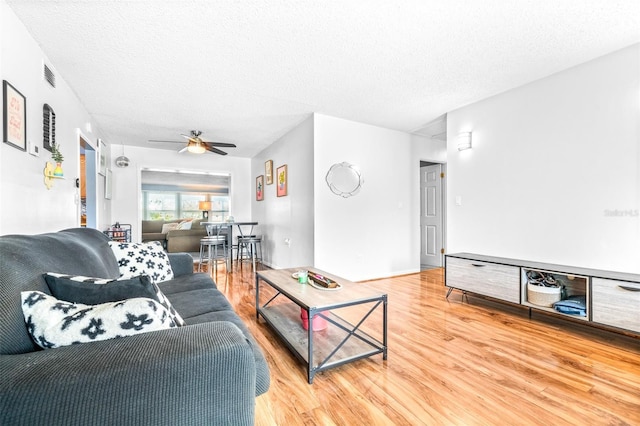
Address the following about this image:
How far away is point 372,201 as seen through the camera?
4246 millimetres

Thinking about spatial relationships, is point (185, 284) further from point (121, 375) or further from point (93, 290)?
point (121, 375)

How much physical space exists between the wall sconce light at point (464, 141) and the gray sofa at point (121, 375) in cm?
342

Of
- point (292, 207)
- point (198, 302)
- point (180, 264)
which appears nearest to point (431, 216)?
point (292, 207)

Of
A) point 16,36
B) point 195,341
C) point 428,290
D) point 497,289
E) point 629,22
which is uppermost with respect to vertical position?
point 629,22

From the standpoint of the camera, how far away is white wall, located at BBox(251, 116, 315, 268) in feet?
13.0

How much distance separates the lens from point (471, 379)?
1.67m

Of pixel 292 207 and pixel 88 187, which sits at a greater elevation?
pixel 88 187

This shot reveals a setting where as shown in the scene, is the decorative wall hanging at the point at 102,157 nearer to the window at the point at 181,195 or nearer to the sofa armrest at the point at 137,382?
the window at the point at 181,195

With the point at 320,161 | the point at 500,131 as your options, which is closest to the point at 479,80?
the point at 500,131

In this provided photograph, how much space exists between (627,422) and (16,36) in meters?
4.09

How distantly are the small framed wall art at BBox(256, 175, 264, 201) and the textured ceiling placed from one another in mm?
2452

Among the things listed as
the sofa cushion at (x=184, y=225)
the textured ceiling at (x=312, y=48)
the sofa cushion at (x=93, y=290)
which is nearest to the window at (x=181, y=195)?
the sofa cushion at (x=184, y=225)

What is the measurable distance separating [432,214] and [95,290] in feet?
17.1

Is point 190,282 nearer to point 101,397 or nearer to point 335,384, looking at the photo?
point 335,384
